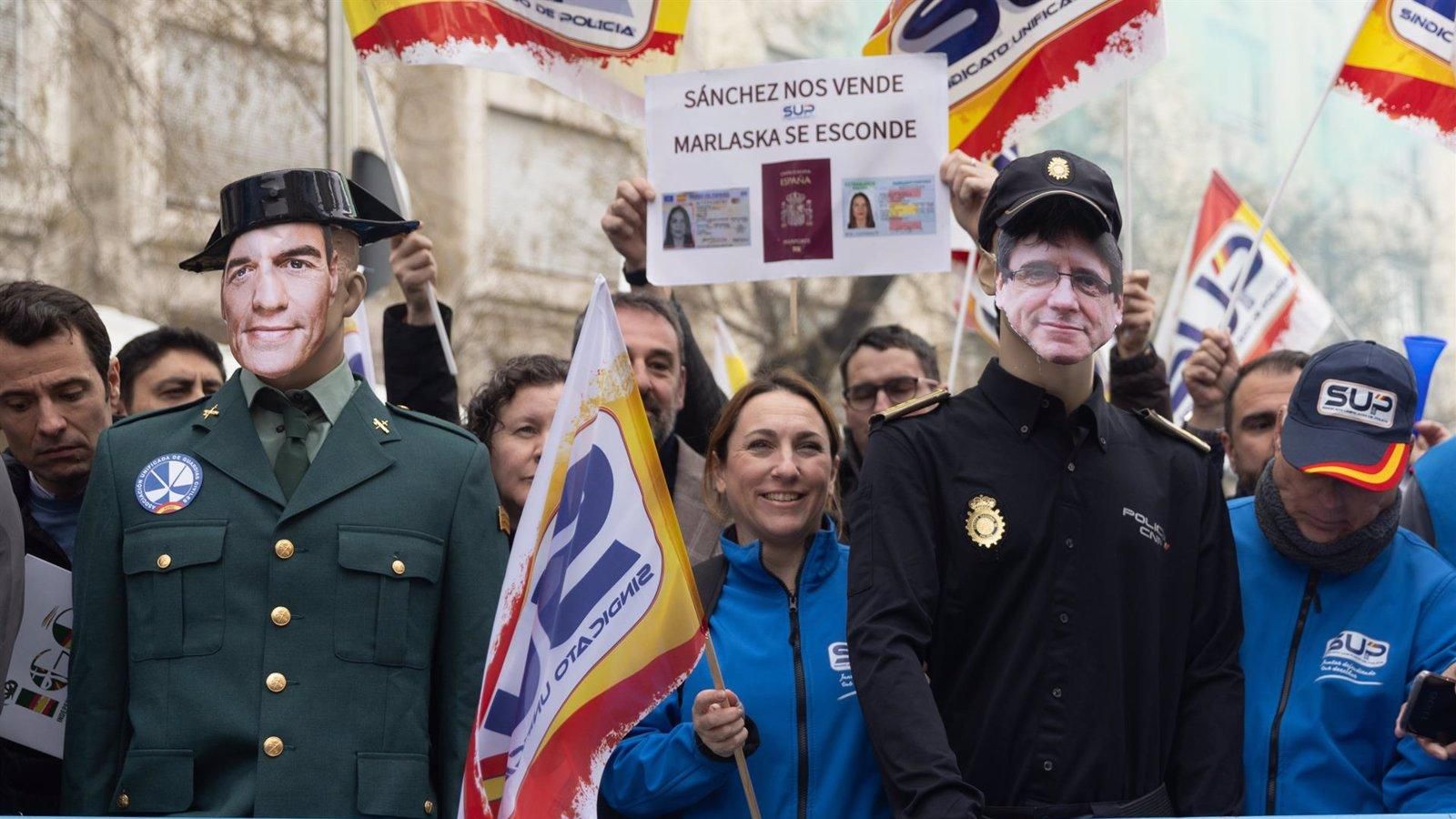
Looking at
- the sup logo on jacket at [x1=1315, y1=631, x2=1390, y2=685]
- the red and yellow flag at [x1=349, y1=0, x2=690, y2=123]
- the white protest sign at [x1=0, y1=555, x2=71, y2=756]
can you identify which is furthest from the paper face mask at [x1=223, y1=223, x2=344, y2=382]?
the sup logo on jacket at [x1=1315, y1=631, x2=1390, y2=685]

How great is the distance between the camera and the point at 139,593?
3.91 meters

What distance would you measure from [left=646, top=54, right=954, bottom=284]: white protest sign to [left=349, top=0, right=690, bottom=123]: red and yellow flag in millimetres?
370

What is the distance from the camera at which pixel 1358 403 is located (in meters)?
4.25

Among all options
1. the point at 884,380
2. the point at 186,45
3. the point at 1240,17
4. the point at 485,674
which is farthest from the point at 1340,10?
the point at 485,674

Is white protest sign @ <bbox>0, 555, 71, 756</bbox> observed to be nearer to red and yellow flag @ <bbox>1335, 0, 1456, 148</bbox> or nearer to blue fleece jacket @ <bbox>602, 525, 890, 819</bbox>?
blue fleece jacket @ <bbox>602, 525, 890, 819</bbox>

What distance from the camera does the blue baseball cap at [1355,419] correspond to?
416 cm

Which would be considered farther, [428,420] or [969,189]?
[969,189]

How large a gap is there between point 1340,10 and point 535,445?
38850mm

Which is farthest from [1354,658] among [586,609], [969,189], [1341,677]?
[586,609]

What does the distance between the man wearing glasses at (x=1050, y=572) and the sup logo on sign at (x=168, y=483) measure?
133 cm

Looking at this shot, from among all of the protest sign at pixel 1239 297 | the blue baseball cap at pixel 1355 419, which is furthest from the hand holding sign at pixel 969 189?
the protest sign at pixel 1239 297

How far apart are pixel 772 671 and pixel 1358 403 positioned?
1.38 m

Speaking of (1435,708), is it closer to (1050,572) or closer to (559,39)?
(1050,572)

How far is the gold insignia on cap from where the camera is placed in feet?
12.5
